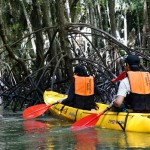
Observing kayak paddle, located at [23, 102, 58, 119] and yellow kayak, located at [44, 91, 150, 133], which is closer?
yellow kayak, located at [44, 91, 150, 133]

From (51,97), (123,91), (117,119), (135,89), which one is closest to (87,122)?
(117,119)

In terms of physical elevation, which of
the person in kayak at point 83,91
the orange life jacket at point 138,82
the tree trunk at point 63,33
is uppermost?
the tree trunk at point 63,33

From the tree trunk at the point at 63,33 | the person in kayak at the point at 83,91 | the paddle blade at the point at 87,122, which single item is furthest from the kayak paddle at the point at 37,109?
the paddle blade at the point at 87,122

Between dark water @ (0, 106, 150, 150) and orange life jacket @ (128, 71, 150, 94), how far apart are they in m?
0.63

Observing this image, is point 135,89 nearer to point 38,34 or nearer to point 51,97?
point 51,97

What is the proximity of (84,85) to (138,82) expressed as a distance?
1624 mm

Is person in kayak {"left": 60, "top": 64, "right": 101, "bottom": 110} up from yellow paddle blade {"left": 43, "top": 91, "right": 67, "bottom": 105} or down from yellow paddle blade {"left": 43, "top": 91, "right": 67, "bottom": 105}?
up

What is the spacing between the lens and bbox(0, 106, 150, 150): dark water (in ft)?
17.2

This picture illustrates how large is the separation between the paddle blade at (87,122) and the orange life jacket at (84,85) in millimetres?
925

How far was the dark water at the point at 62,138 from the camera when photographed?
523cm

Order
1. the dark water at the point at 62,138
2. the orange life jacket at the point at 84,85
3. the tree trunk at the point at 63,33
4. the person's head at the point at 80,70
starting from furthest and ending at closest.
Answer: the tree trunk at the point at 63,33 → the person's head at the point at 80,70 → the orange life jacket at the point at 84,85 → the dark water at the point at 62,138

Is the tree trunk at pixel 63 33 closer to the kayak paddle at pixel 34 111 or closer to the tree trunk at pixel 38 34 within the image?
the kayak paddle at pixel 34 111

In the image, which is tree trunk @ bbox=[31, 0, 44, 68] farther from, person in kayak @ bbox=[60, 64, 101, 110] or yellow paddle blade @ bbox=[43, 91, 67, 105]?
person in kayak @ bbox=[60, 64, 101, 110]

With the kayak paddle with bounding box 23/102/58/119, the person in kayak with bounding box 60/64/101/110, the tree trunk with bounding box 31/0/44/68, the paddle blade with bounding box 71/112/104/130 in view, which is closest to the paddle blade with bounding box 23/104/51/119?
the kayak paddle with bounding box 23/102/58/119
